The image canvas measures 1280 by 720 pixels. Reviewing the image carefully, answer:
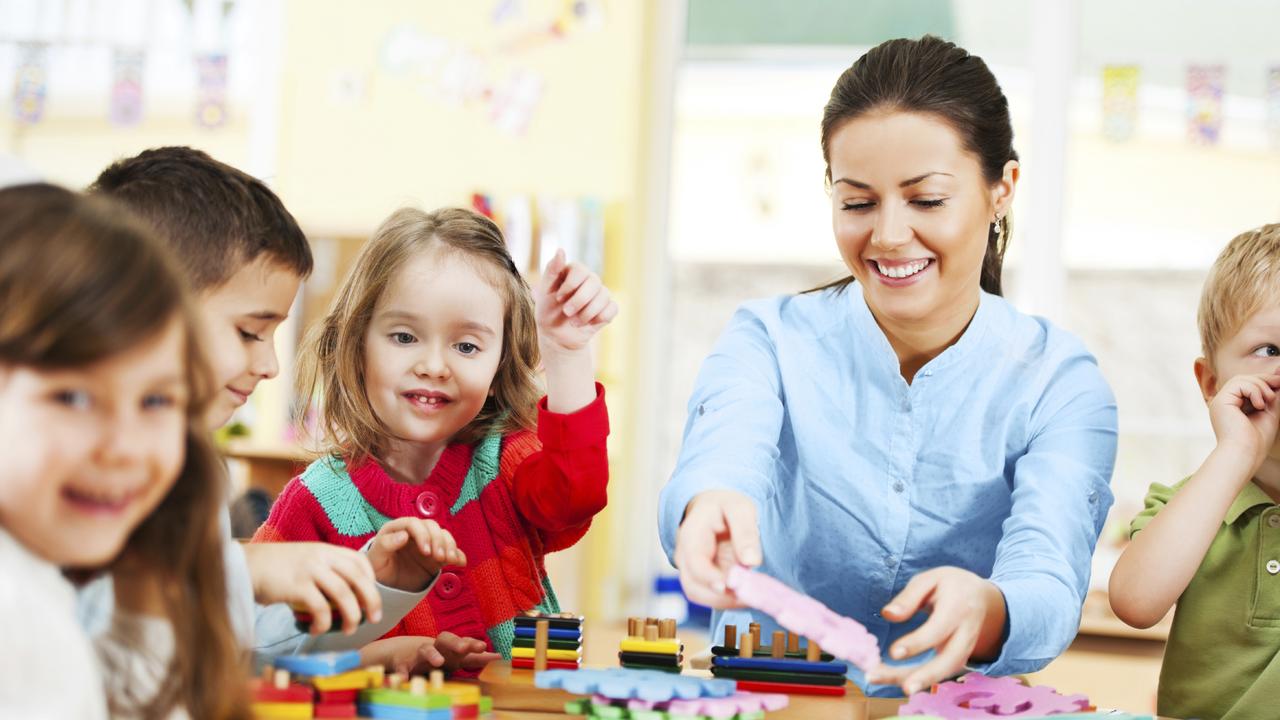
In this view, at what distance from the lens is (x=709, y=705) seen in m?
0.91

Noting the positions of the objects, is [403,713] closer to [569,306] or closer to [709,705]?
[709,705]

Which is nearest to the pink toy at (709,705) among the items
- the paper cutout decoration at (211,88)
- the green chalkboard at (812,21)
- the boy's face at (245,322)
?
the boy's face at (245,322)

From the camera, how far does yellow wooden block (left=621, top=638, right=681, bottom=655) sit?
1073 millimetres

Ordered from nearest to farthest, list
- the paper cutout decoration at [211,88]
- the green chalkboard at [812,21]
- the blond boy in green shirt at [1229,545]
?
1. the blond boy in green shirt at [1229,545]
2. the green chalkboard at [812,21]
3. the paper cutout decoration at [211,88]

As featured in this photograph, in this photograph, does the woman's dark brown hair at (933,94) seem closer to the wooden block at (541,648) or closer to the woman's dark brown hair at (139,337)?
the wooden block at (541,648)

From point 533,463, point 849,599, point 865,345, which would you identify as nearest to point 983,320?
point 865,345

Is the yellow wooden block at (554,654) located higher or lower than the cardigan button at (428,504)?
lower

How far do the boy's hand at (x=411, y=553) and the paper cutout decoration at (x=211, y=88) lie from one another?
4001mm

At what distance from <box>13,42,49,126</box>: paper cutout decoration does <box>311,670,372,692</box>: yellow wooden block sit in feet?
15.1

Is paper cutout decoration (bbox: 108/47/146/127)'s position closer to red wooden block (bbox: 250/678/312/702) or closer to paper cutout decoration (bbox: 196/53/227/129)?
paper cutout decoration (bbox: 196/53/227/129)

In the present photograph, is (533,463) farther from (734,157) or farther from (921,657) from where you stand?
(734,157)

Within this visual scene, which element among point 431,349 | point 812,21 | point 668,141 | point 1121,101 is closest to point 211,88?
point 668,141

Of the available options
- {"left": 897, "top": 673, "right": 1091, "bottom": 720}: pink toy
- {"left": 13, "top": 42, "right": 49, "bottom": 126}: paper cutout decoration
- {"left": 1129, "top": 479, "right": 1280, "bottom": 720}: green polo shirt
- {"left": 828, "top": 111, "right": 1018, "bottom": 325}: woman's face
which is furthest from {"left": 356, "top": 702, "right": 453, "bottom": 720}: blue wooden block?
{"left": 13, "top": 42, "right": 49, "bottom": 126}: paper cutout decoration

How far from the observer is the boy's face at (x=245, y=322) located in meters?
1.13
